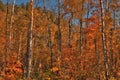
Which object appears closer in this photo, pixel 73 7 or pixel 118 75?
pixel 118 75

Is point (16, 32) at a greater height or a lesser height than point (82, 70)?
greater

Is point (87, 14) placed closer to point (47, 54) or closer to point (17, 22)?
point (47, 54)

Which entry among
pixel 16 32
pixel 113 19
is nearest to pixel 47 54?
pixel 16 32

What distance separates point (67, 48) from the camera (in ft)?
80.0

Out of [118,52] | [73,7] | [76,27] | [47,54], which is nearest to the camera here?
[118,52]

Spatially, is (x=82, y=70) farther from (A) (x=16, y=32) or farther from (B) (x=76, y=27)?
(B) (x=76, y=27)

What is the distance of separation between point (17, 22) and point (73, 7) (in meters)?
13.3

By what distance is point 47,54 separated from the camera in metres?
36.6

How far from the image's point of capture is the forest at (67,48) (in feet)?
57.7

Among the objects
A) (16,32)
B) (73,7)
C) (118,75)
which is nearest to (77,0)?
(73,7)

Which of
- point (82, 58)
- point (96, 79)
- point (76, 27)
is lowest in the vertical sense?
point (96, 79)

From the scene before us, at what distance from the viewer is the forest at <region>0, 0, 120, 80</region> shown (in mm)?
17578

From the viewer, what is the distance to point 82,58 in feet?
67.7

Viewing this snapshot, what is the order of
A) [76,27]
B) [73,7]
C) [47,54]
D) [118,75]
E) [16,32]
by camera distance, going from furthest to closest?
[76,27], [16,32], [47,54], [73,7], [118,75]
